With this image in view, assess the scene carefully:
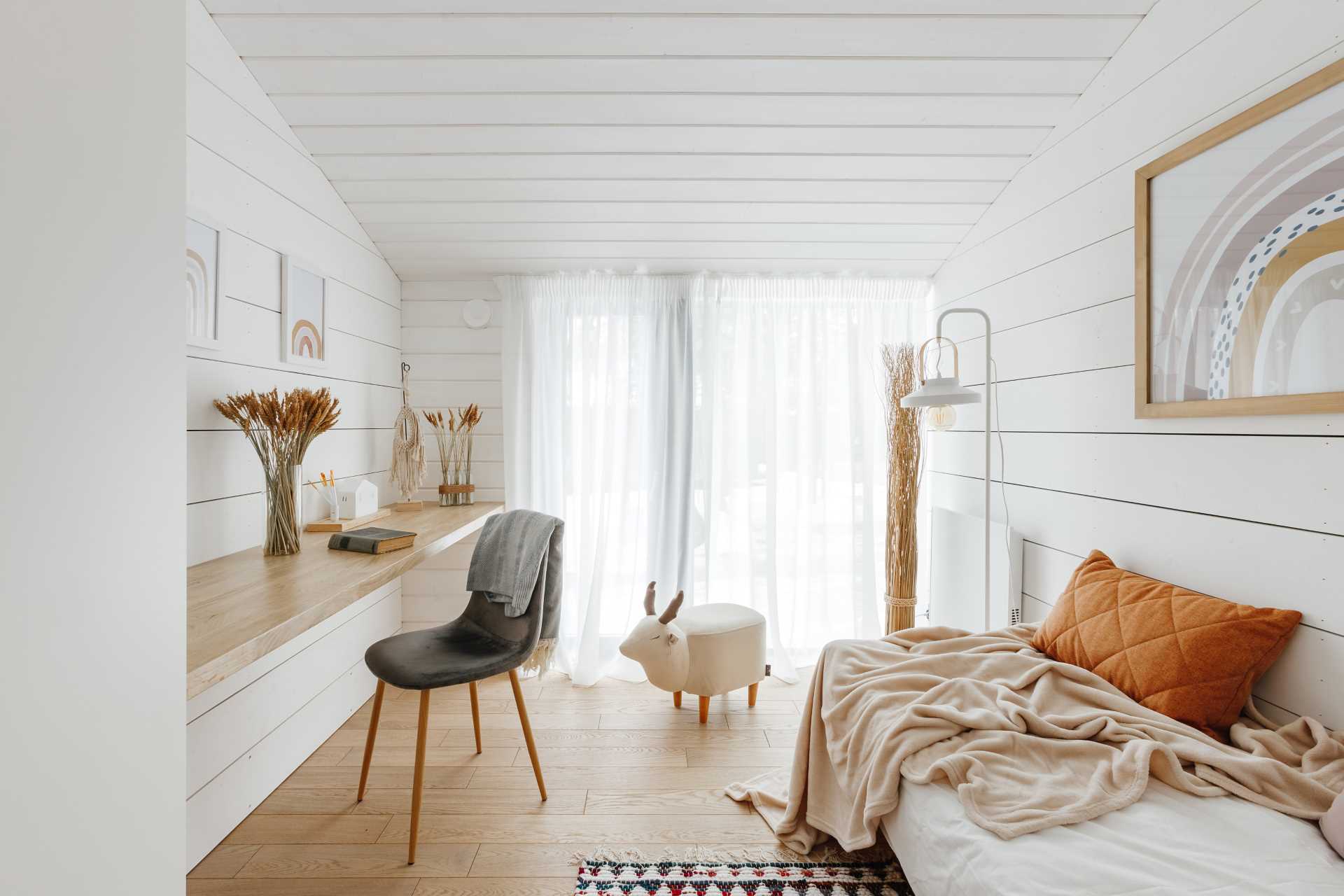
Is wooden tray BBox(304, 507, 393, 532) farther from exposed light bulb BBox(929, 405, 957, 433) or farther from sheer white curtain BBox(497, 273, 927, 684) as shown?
exposed light bulb BBox(929, 405, 957, 433)

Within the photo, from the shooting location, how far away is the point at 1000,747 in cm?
143

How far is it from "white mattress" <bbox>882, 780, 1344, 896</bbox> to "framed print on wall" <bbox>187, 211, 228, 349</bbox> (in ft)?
7.25

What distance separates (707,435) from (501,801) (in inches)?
72.6

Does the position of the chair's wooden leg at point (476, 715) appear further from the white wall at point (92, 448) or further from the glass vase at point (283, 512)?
the white wall at point (92, 448)

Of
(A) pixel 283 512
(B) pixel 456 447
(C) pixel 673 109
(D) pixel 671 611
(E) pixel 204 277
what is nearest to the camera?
(E) pixel 204 277

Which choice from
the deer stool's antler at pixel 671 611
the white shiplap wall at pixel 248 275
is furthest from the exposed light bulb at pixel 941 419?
the white shiplap wall at pixel 248 275

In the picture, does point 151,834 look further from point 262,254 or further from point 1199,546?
point 1199,546

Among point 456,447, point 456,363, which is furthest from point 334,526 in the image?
point 456,363

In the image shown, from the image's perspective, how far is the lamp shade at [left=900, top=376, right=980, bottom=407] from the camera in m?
2.13

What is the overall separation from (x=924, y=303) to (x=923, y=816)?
104 inches

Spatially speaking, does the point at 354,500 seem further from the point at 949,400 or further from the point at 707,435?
the point at 949,400

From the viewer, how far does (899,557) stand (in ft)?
9.51

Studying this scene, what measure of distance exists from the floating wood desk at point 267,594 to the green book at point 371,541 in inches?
0.9

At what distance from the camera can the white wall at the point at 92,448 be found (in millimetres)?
515
